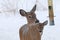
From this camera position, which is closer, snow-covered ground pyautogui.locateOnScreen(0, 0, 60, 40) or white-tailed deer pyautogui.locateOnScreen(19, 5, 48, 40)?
white-tailed deer pyautogui.locateOnScreen(19, 5, 48, 40)

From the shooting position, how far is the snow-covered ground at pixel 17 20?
70.7 inches

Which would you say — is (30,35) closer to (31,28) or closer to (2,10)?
(31,28)

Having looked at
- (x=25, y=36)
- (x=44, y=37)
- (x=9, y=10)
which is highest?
(x=9, y=10)

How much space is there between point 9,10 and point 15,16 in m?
0.11

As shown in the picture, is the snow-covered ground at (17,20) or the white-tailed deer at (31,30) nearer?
the white-tailed deer at (31,30)

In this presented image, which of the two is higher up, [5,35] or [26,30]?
[26,30]

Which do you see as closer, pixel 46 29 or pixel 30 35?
pixel 30 35

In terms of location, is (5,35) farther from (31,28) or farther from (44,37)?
(31,28)

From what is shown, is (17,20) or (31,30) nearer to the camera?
(31,30)

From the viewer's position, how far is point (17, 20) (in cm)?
183

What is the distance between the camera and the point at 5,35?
1.79 m

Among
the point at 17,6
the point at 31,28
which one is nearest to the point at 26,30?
the point at 31,28

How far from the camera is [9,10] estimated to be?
1.79 meters

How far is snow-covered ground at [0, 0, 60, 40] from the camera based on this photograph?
5.89ft
